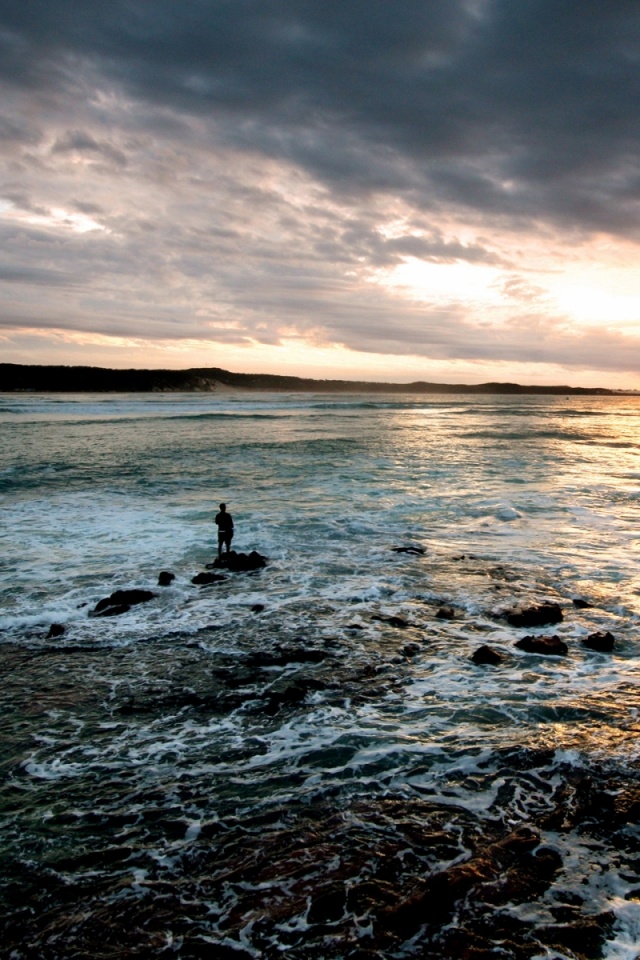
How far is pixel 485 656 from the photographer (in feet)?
30.6

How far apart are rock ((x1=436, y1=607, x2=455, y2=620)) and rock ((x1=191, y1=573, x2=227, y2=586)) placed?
484cm

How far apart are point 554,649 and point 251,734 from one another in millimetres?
5055

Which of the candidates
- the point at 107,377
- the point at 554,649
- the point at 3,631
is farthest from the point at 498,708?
the point at 107,377

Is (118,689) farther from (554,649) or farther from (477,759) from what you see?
(554,649)

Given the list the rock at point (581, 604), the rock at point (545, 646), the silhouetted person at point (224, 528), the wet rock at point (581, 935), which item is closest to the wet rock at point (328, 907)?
the wet rock at point (581, 935)

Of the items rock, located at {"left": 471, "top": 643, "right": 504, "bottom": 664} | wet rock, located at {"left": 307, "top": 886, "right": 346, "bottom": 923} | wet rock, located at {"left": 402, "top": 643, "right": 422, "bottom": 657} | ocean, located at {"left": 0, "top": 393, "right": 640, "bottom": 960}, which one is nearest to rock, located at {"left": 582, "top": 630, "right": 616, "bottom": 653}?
ocean, located at {"left": 0, "top": 393, "right": 640, "bottom": 960}

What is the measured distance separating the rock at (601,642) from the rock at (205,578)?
741 centimetres

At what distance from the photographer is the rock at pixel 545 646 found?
959 cm

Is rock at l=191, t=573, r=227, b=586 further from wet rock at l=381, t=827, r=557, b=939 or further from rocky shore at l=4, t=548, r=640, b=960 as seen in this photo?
wet rock at l=381, t=827, r=557, b=939

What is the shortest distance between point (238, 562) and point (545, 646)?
23.6ft

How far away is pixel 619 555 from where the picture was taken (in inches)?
593

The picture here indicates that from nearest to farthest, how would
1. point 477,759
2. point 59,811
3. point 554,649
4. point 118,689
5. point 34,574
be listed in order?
1. point 59,811
2. point 477,759
3. point 118,689
4. point 554,649
5. point 34,574

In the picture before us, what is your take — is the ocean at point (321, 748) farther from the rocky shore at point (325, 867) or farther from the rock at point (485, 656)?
the rock at point (485, 656)

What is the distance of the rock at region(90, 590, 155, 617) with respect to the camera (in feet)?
37.7
